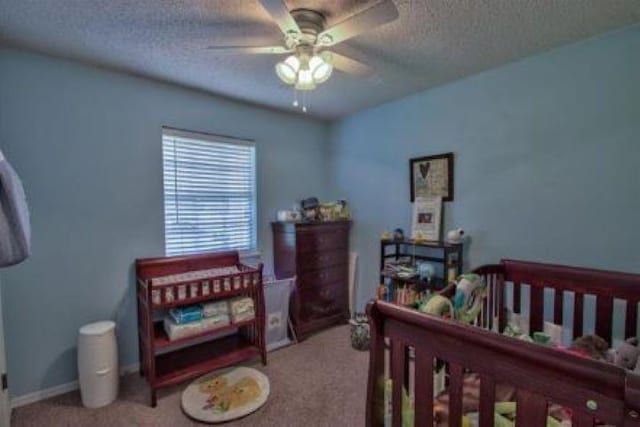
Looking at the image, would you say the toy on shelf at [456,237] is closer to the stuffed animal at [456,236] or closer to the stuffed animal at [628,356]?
the stuffed animal at [456,236]

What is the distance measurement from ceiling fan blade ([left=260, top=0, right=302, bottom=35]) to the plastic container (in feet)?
6.76

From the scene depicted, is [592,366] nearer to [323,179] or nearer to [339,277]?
[339,277]

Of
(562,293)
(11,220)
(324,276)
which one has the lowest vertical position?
(324,276)

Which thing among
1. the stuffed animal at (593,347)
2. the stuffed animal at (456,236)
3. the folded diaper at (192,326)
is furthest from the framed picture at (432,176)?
the folded diaper at (192,326)

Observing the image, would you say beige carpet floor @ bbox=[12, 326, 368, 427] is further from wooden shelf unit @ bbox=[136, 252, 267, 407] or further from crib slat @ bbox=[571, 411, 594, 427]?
crib slat @ bbox=[571, 411, 594, 427]

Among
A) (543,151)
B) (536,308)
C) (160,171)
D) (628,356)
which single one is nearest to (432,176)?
(543,151)

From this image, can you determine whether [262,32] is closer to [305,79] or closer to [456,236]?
[305,79]

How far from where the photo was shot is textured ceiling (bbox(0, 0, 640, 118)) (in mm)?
1605

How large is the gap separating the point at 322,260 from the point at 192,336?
1.43 m

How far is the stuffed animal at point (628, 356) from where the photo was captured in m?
1.44

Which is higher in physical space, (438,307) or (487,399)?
(438,307)

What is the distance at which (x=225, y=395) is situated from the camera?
86.2 inches

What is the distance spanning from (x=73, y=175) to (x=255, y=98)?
1.59 metres

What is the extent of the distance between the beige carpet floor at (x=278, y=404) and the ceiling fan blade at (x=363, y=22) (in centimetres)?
218
